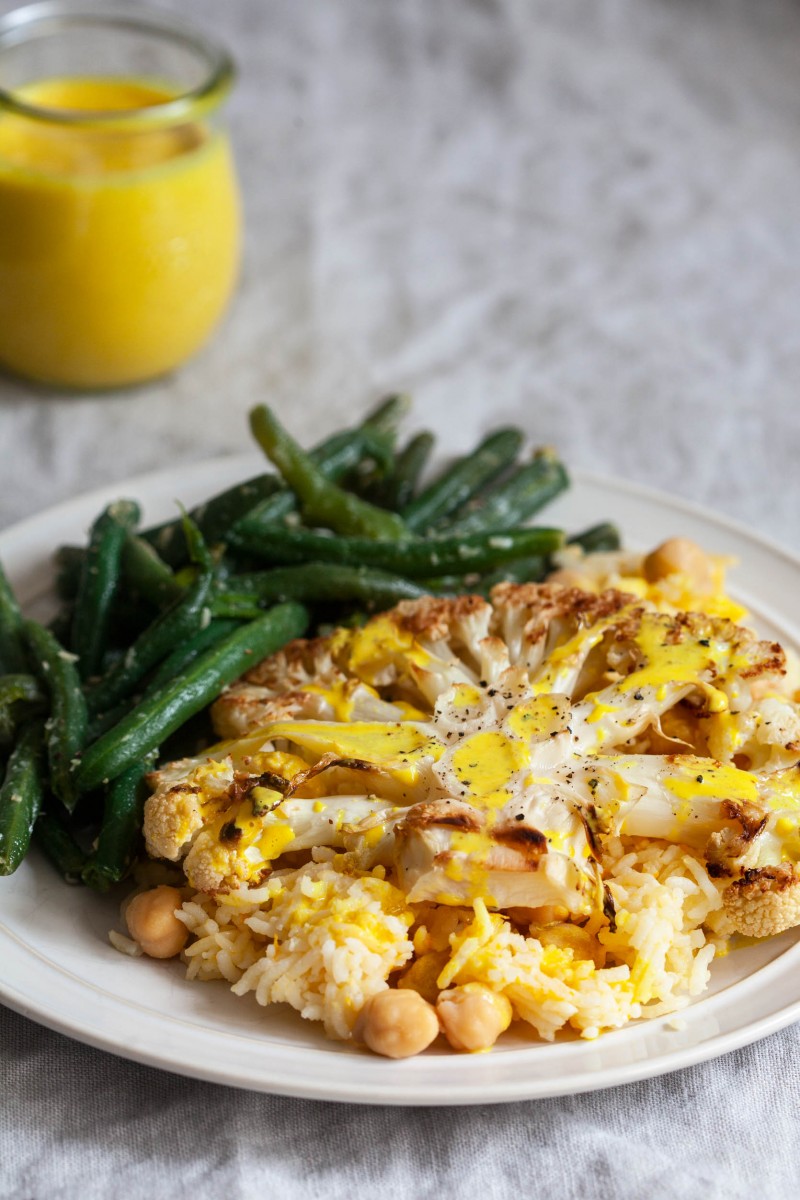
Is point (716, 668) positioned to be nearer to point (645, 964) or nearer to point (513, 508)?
point (645, 964)

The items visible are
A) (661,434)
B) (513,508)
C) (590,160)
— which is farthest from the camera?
(590,160)

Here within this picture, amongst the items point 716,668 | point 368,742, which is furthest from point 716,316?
point 368,742

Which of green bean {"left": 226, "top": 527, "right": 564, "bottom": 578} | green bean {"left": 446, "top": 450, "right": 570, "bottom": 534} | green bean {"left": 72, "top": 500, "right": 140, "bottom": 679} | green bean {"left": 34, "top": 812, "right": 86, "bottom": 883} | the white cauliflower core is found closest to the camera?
the white cauliflower core

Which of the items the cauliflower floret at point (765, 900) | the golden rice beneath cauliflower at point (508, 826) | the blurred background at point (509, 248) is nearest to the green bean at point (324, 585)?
the golden rice beneath cauliflower at point (508, 826)

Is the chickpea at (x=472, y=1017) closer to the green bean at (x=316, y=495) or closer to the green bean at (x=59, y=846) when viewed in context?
the green bean at (x=59, y=846)

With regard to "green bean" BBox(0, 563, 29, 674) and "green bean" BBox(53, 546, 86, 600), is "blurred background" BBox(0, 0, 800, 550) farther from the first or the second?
"green bean" BBox(0, 563, 29, 674)

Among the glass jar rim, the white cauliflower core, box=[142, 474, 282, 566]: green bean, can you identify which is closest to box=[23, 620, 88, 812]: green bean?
the white cauliflower core

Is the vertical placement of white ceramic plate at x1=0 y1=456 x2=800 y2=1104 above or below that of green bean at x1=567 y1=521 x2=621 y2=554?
below
